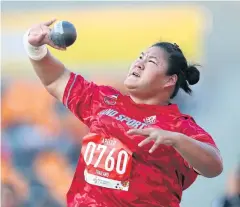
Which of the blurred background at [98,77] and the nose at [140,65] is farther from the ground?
the nose at [140,65]

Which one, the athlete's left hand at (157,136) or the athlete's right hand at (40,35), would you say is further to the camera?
the athlete's right hand at (40,35)

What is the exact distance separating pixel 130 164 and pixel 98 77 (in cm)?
204

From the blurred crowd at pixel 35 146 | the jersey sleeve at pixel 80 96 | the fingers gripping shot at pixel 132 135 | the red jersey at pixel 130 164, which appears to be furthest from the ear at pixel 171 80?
the blurred crowd at pixel 35 146

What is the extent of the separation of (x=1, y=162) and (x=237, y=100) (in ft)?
4.67

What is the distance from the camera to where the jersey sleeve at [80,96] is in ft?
7.55

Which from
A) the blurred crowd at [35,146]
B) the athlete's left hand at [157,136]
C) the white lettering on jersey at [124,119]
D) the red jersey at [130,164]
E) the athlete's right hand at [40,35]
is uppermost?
the athlete's right hand at [40,35]

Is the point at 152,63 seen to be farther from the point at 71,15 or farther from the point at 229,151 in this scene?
the point at 71,15

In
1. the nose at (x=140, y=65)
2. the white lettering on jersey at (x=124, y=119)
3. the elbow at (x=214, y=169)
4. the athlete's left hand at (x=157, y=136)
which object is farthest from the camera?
the nose at (x=140, y=65)

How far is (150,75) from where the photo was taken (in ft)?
7.41

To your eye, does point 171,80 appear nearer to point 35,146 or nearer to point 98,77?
point 98,77

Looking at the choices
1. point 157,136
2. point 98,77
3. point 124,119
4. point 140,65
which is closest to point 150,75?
point 140,65

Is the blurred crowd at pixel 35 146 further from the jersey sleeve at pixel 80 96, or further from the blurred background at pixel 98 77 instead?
the jersey sleeve at pixel 80 96

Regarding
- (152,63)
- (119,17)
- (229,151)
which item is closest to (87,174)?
(152,63)

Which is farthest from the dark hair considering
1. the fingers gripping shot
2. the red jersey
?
the red jersey
